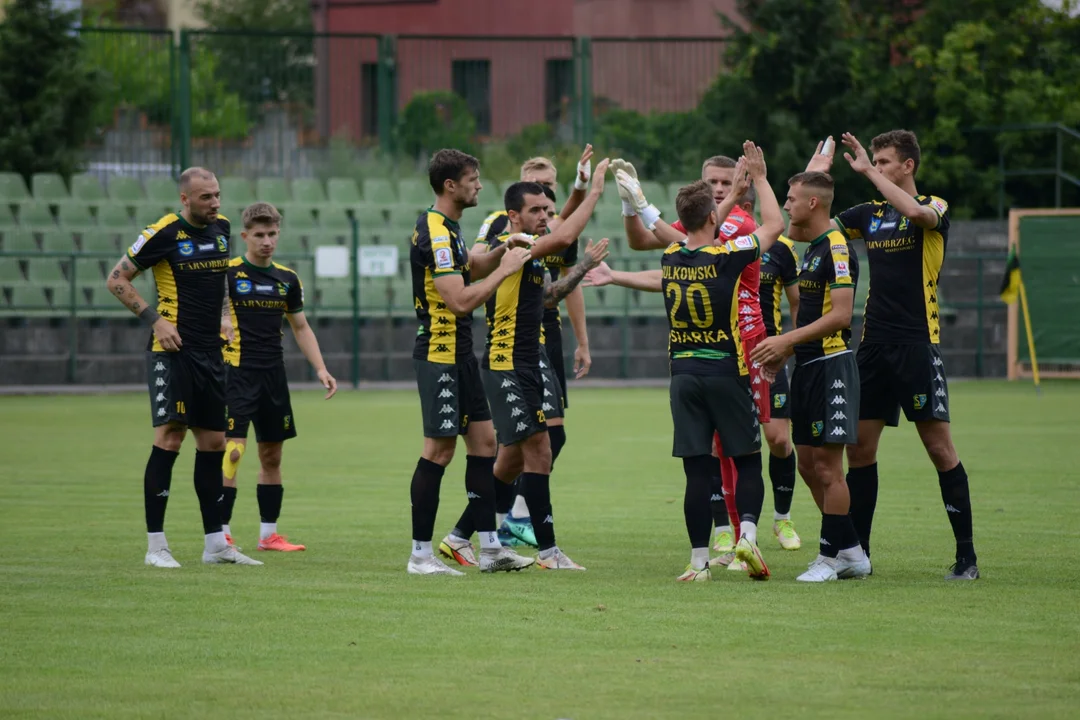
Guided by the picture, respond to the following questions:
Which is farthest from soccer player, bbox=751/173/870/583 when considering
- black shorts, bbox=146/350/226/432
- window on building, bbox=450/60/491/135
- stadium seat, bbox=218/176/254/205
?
window on building, bbox=450/60/491/135

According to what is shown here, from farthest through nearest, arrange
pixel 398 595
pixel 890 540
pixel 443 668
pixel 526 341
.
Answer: pixel 890 540
pixel 526 341
pixel 398 595
pixel 443 668

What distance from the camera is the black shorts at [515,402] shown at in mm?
8477

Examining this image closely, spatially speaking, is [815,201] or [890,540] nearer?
[815,201]

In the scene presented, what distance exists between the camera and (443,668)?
580 centimetres

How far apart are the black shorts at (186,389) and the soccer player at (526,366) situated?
1.60 metres

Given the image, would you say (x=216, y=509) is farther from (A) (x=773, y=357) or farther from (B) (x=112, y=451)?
(B) (x=112, y=451)

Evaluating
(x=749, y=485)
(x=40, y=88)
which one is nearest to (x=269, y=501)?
(x=749, y=485)

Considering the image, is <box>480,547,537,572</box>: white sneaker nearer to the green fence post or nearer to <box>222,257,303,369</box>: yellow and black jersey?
<box>222,257,303,369</box>: yellow and black jersey

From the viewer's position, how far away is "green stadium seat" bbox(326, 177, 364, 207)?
3019cm

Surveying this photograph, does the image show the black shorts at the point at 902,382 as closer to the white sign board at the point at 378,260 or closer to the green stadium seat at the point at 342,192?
the white sign board at the point at 378,260

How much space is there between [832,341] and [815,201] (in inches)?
29.5

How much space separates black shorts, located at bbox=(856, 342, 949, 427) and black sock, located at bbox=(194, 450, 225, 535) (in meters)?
3.71

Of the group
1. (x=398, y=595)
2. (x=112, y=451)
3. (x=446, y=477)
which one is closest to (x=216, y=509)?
(x=398, y=595)

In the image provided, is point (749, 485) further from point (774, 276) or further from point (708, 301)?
point (774, 276)
